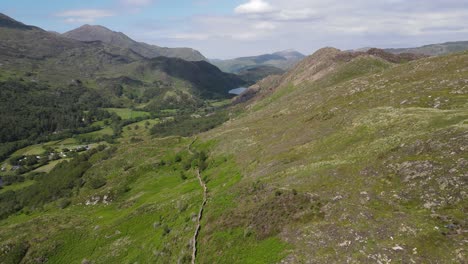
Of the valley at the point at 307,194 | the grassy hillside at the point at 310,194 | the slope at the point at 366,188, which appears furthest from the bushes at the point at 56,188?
the slope at the point at 366,188

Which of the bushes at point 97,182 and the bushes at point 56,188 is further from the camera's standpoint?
the bushes at point 56,188

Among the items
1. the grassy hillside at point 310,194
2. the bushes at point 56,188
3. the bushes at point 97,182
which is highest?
the grassy hillside at point 310,194

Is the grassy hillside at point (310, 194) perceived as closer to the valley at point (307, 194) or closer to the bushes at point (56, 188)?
the valley at point (307, 194)

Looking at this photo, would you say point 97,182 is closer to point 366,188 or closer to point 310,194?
point 310,194

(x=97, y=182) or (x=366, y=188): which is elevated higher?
(x=366, y=188)

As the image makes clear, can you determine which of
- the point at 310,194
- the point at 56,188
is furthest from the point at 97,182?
the point at 310,194

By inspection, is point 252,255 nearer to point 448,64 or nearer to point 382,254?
point 382,254

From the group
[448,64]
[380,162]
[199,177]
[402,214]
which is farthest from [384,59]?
[402,214]

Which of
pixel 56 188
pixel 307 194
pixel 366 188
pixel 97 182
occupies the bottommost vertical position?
pixel 56 188
